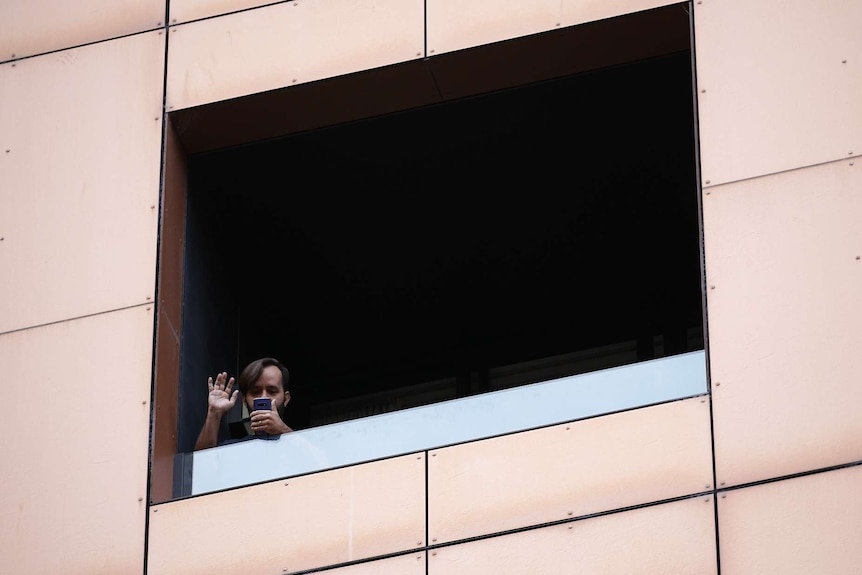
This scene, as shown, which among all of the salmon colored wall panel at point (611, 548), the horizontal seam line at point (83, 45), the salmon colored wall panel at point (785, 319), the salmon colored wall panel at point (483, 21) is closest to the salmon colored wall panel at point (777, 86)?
the salmon colored wall panel at point (785, 319)

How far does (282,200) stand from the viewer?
42.2 feet

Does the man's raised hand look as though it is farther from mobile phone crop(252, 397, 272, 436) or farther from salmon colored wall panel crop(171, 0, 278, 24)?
salmon colored wall panel crop(171, 0, 278, 24)

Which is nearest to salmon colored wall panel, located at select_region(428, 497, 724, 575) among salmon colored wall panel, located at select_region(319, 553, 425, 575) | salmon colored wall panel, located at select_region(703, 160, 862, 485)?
salmon colored wall panel, located at select_region(319, 553, 425, 575)

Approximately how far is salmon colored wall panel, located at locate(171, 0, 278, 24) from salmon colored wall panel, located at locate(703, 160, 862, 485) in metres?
3.55

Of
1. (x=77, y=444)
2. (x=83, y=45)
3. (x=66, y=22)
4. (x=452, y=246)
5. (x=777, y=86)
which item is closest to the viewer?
(x=777, y=86)

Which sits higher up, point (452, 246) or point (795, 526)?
point (452, 246)

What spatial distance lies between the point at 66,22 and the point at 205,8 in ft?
3.44

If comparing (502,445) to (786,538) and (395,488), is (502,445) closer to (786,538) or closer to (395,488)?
(395,488)

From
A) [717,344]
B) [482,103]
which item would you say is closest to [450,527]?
[717,344]

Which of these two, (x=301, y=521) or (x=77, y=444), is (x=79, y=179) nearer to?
(x=77, y=444)

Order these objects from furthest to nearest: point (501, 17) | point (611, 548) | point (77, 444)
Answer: point (501, 17) < point (77, 444) < point (611, 548)

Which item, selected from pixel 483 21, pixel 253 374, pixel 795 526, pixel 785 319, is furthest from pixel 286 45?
pixel 795 526

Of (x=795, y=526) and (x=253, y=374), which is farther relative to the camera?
(x=253, y=374)

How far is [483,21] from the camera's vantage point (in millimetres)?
11039
